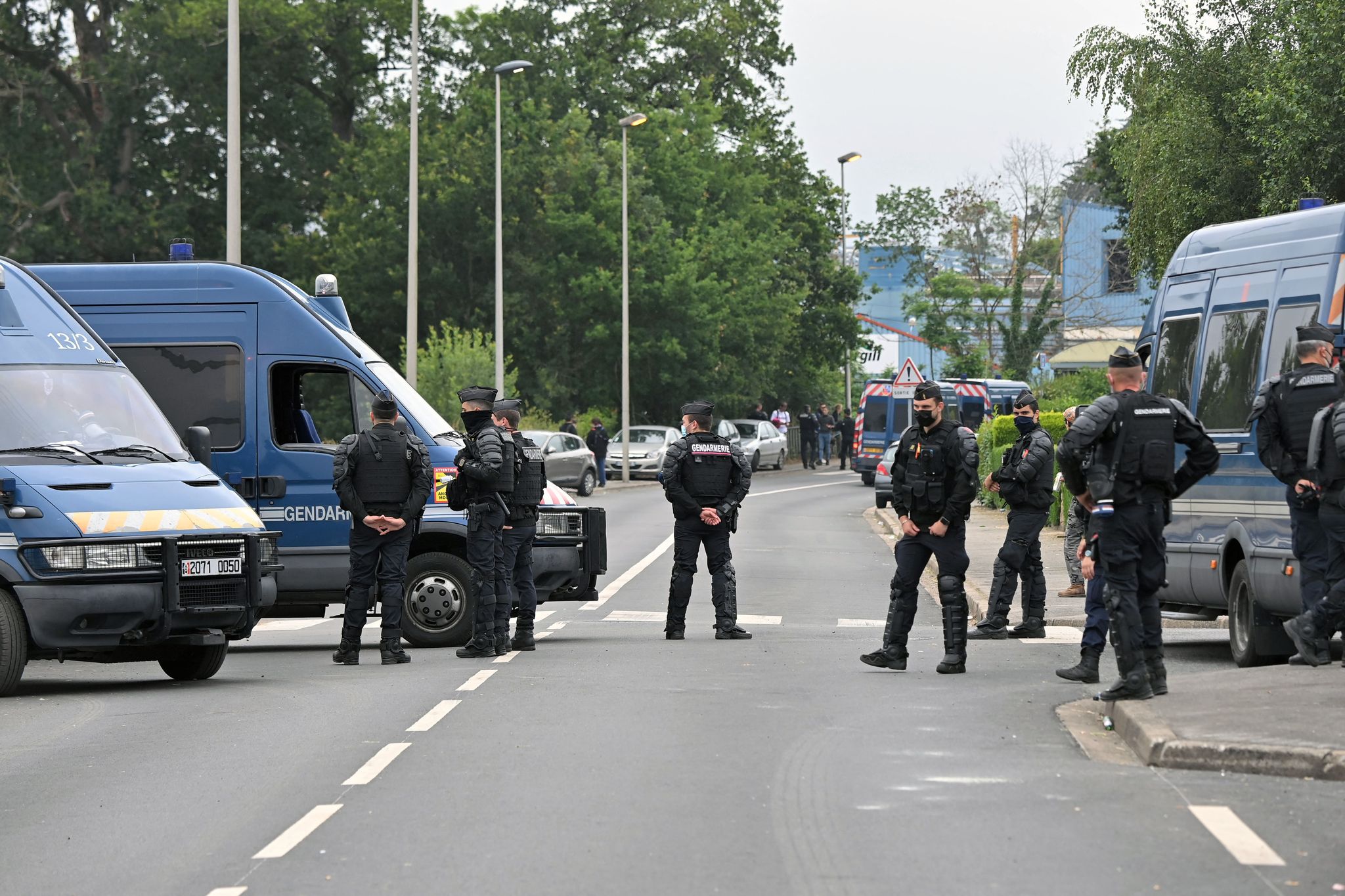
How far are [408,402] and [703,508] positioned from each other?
247 cm

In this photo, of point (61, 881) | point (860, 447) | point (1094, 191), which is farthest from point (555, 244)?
point (61, 881)

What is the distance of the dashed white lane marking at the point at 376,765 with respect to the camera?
27.4ft

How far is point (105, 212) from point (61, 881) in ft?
166

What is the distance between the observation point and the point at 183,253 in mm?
15234

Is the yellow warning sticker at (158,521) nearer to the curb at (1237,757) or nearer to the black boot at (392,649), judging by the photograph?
the black boot at (392,649)

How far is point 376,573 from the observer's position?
13383 millimetres

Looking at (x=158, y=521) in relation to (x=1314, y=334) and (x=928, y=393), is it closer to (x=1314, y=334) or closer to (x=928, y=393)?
(x=928, y=393)

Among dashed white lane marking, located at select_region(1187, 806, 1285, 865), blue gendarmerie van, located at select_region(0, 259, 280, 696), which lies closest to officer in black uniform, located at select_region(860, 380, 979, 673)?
blue gendarmerie van, located at select_region(0, 259, 280, 696)

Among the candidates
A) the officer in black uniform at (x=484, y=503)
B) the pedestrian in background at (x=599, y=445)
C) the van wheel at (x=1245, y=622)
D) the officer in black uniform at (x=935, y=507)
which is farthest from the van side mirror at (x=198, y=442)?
the pedestrian in background at (x=599, y=445)

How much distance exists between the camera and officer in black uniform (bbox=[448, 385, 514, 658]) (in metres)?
13.5

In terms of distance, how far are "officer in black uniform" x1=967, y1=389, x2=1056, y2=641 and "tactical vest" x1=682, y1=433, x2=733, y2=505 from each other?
207 cm

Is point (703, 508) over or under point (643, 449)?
over

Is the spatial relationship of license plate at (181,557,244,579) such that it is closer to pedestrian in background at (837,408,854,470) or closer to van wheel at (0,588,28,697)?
van wheel at (0,588,28,697)

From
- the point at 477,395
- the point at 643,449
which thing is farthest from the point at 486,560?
the point at 643,449
